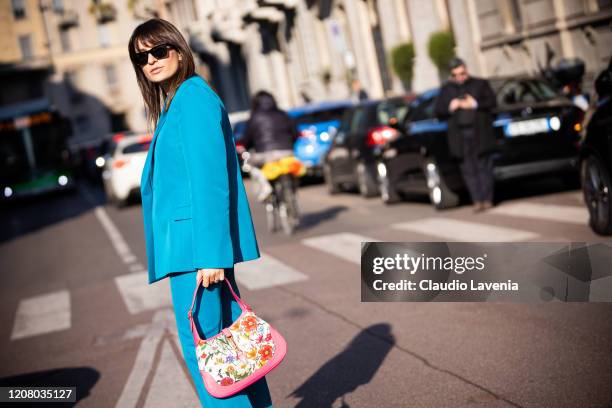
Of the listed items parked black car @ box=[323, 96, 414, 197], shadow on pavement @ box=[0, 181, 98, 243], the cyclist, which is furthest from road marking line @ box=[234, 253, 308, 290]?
shadow on pavement @ box=[0, 181, 98, 243]

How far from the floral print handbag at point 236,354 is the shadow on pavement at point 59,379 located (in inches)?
111

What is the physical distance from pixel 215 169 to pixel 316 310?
4.14 m

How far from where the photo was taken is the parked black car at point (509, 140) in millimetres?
11664

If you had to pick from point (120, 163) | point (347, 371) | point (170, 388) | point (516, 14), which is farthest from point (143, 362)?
point (516, 14)

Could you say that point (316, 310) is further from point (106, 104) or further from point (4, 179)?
point (106, 104)

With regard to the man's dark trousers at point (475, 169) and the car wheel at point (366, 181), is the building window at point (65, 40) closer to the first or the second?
the car wheel at point (366, 181)

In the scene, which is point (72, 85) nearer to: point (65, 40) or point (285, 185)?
point (65, 40)

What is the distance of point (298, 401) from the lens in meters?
4.99

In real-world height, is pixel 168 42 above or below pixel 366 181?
above

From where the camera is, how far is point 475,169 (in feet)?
38.0

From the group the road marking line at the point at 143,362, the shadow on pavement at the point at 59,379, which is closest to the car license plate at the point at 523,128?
the road marking line at the point at 143,362

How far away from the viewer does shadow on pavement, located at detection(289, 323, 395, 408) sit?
5004 mm

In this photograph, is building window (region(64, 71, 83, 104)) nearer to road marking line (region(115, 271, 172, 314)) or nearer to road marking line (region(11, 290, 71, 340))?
road marking line (region(115, 271, 172, 314))

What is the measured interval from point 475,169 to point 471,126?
1.72 ft
